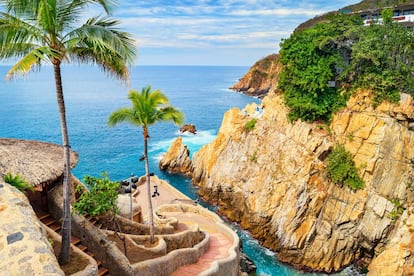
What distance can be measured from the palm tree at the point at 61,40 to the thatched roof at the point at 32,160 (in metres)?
→ 1.82

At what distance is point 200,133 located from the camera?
223 feet

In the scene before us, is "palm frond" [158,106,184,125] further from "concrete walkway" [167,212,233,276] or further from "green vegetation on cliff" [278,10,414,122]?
"green vegetation on cliff" [278,10,414,122]

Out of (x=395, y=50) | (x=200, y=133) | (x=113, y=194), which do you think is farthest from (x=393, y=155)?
(x=200, y=133)

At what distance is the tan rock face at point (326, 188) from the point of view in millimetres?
Result: 25438

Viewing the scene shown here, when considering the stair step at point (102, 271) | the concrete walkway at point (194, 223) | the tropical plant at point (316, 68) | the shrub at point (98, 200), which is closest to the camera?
the stair step at point (102, 271)

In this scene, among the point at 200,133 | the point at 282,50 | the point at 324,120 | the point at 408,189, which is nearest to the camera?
the point at 408,189

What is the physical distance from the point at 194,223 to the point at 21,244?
63.5 feet

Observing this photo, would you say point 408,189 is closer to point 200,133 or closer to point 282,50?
point 282,50

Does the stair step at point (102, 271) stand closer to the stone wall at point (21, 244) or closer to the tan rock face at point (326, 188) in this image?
the stone wall at point (21, 244)

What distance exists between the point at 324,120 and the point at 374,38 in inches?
321

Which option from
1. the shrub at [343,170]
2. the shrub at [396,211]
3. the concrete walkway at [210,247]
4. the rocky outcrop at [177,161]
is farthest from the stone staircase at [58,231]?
the rocky outcrop at [177,161]

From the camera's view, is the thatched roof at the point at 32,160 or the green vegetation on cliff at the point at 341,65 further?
the green vegetation on cliff at the point at 341,65

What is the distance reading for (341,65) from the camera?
2916cm

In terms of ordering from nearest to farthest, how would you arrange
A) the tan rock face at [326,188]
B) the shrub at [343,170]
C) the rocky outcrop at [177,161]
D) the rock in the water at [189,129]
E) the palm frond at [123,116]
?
the palm frond at [123,116] < the tan rock face at [326,188] < the shrub at [343,170] < the rocky outcrop at [177,161] < the rock in the water at [189,129]
